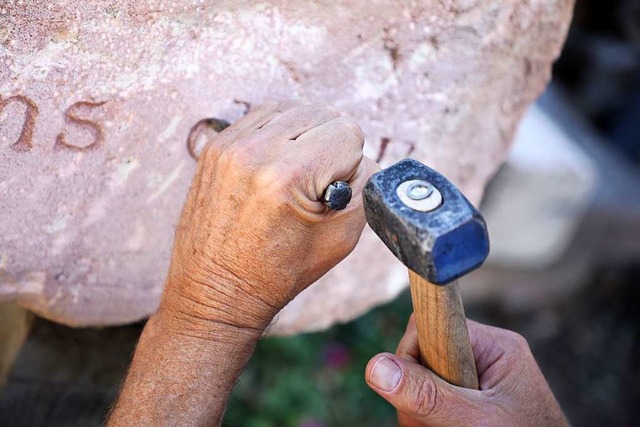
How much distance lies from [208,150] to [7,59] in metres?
0.34

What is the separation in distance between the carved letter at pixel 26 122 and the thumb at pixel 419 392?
637 millimetres

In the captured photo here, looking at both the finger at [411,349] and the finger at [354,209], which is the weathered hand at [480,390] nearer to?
the finger at [411,349]

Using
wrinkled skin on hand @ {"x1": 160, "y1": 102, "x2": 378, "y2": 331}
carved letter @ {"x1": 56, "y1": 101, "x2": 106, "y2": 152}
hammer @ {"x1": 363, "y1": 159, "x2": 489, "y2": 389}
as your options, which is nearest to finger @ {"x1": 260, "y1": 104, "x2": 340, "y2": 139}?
wrinkled skin on hand @ {"x1": 160, "y1": 102, "x2": 378, "y2": 331}

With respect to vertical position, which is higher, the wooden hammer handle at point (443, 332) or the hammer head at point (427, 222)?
the hammer head at point (427, 222)

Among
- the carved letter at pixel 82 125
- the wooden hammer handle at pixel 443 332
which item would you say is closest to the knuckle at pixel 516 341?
the wooden hammer handle at pixel 443 332

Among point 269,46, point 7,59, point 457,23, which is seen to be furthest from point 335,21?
point 7,59

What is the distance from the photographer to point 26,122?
1272mm

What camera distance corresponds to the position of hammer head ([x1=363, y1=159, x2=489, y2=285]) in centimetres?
91

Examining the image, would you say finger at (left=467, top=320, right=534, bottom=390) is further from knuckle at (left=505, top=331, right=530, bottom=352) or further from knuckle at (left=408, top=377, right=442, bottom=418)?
knuckle at (left=408, top=377, right=442, bottom=418)

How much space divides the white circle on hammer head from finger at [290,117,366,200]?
0.17 m

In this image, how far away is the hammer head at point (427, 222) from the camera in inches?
35.7

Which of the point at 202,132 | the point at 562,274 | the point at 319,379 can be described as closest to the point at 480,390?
the point at 202,132

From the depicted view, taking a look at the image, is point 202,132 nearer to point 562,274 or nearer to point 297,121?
point 297,121

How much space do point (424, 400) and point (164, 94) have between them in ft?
A: 2.10
